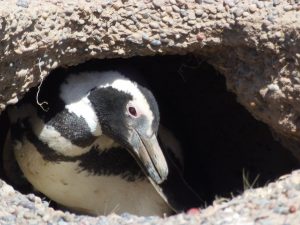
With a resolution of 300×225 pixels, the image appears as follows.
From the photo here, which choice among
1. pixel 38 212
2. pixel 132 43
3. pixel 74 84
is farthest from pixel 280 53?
pixel 38 212

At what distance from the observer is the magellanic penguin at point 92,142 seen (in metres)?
3.14

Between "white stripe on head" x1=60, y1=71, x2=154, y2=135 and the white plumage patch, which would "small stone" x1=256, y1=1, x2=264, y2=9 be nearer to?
"white stripe on head" x1=60, y1=71, x2=154, y2=135

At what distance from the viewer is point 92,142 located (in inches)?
128

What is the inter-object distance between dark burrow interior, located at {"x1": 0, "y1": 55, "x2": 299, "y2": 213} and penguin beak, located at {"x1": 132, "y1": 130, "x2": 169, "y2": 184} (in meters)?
0.44

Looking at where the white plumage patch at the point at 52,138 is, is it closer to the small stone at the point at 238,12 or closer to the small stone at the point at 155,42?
the small stone at the point at 155,42

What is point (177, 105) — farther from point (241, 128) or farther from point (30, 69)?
point (30, 69)

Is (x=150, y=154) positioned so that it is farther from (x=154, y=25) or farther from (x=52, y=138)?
(x=154, y=25)

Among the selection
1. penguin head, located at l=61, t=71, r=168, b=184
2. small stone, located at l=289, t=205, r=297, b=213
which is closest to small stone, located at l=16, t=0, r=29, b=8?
penguin head, located at l=61, t=71, r=168, b=184

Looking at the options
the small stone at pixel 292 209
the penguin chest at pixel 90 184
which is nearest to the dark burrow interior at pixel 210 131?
the penguin chest at pixel 90 184

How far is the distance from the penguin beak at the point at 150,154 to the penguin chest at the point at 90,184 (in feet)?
0.76

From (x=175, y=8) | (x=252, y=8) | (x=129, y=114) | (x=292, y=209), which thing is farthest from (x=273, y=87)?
(x=292, y=209)

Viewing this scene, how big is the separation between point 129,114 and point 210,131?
87 centimetres

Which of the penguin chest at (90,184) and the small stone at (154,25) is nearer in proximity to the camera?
the small stone at (154,25)

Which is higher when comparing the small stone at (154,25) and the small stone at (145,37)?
the small stone at (154,25)
